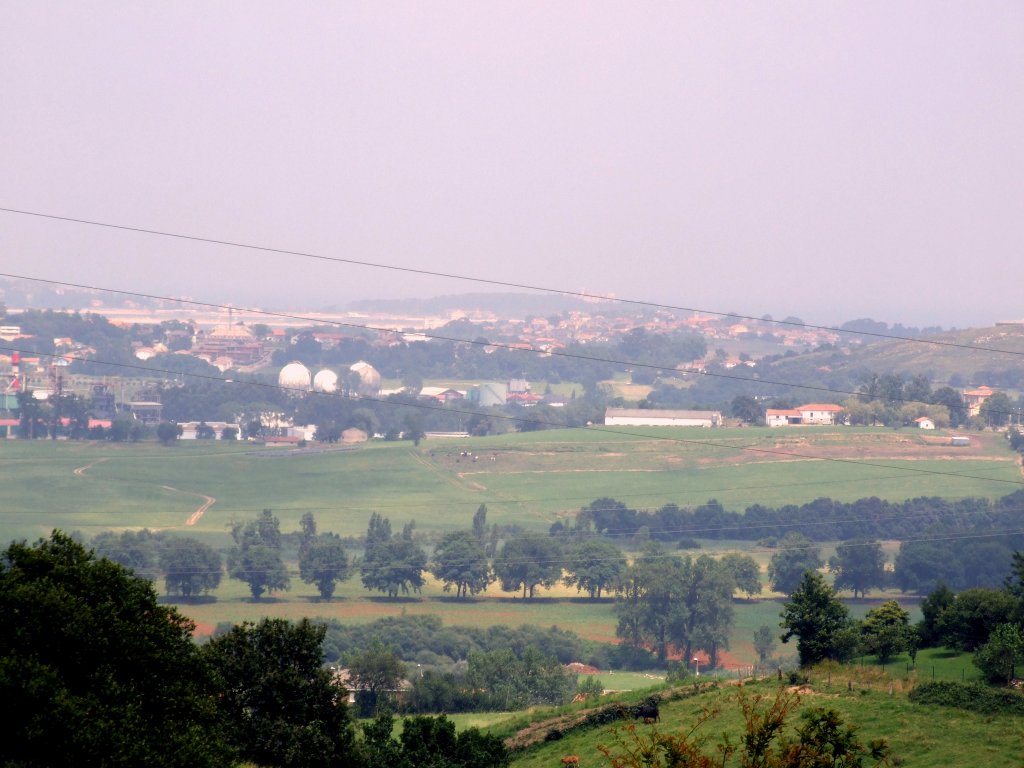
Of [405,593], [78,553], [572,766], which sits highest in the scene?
[78,553]

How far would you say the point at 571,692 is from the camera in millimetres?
49219

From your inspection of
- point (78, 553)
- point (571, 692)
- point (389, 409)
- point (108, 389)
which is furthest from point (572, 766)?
point (108, 389)

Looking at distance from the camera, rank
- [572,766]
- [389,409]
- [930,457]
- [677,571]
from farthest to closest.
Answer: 1. [389,409]
2. [930,457]
3. [677,571]
4. [572,766]

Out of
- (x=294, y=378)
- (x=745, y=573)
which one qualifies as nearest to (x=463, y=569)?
(x=745, y=573)

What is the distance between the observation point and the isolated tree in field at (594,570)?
3012 inches

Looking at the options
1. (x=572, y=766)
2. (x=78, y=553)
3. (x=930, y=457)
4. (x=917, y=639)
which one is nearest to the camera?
(x=78, y=553)

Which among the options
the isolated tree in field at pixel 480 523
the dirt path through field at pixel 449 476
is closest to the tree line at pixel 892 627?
the isolated tree in field at pixel 480 523

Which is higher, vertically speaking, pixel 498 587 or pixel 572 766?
pixel 572 766

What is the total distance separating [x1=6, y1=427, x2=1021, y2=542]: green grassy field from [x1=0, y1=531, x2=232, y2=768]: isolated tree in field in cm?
7782

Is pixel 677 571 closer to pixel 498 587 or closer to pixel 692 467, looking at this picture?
pixel 498 587

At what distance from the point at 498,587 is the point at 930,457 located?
54813mm

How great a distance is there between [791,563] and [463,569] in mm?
20128

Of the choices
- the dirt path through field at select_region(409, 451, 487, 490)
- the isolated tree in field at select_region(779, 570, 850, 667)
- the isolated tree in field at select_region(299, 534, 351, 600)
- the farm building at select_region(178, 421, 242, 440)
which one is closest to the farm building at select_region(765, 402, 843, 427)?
the dirt path through field at select_region(409, 451, 487, 490)

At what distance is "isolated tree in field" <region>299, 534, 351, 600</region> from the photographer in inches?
2968
